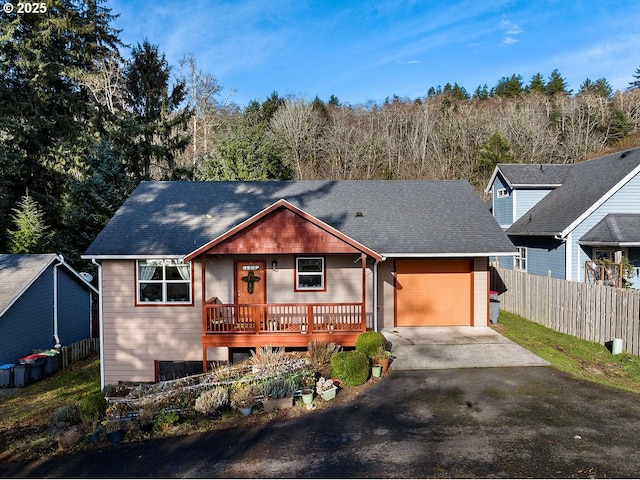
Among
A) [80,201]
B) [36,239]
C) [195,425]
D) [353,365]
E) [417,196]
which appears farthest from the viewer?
[80,201]

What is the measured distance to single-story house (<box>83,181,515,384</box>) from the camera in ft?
37.9

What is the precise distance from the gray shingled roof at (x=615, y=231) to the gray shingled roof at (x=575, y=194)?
0.88 m

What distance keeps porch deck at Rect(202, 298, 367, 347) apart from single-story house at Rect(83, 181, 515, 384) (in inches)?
1.2

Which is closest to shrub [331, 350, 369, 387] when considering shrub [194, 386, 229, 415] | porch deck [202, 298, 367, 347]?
porch deck [202, 298, 367, 347]

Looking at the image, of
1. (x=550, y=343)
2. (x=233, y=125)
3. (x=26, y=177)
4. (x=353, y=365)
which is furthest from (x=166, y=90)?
(x=550, y=343)

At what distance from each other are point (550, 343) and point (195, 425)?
1066 cm

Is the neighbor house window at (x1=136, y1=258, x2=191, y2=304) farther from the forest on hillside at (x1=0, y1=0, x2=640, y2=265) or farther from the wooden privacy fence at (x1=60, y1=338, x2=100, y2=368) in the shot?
the forest on hillside at (x1=0, y1=0, x2=640, y2=265)

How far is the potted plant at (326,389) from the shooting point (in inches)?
359

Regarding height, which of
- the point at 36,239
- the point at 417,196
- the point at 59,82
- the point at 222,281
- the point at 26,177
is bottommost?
the point at 222,281

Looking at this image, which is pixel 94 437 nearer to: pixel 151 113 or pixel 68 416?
pixel 68 416

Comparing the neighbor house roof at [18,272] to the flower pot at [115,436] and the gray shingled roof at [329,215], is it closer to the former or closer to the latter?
the gray shingled roof at [329,215]

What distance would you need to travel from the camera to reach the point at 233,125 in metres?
28.2

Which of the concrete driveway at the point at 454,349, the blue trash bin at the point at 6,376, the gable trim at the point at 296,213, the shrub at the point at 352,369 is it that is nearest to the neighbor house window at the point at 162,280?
the gable trim at the point at 296,213

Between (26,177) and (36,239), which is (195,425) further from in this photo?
(26,177)
